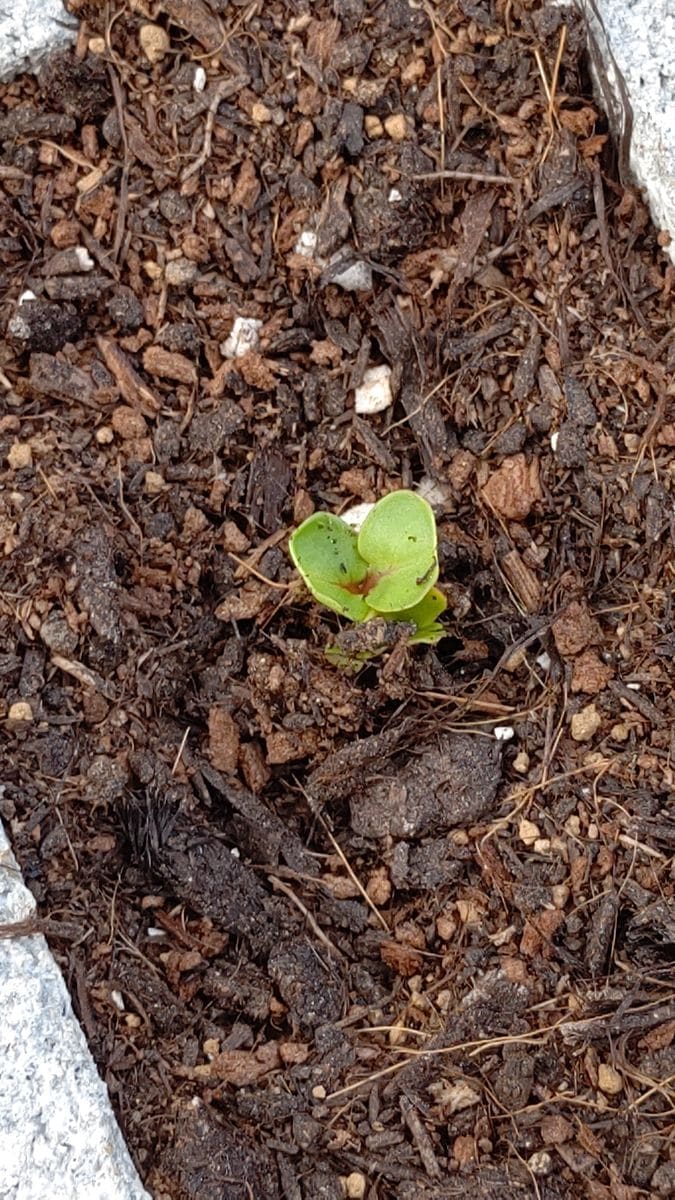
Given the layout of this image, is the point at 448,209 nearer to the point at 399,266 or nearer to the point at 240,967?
the point at 399,266

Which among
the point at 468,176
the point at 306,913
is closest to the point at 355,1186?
the point at 306,913

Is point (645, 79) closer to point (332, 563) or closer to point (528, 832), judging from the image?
point (332, 563)

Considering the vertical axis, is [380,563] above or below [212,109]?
below

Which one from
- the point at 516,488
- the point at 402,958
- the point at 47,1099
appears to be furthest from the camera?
the point at 516,488

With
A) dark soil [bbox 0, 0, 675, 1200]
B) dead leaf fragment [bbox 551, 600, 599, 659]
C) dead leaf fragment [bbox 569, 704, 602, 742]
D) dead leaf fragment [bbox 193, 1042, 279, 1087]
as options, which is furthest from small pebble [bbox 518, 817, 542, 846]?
dead leaf fragment [bbox 193, 1042, 279, 1087]

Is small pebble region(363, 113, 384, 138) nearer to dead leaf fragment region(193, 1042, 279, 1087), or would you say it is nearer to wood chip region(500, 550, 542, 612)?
wood chip region(500, 550, 542, 612)

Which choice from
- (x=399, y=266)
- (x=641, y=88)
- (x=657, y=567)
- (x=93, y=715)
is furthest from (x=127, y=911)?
(x=641, y=88)

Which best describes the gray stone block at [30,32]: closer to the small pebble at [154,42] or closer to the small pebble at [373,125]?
the small pebble at [154,42]
